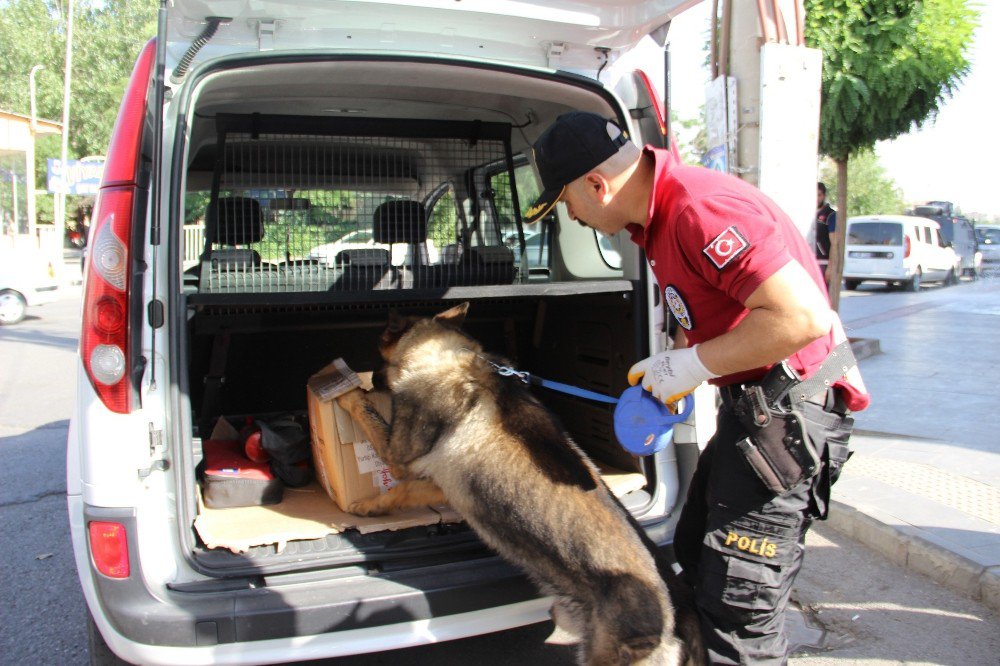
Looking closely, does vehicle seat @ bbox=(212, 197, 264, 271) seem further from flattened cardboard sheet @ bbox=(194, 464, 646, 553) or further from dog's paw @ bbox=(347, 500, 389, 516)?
dog's paw @ bbox=(347, 500, 389, 516)

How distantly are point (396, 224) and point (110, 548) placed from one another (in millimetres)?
2052

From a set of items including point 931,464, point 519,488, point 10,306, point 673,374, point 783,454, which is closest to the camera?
point 783,454

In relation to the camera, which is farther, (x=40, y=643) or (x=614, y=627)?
(x=40, y=643)

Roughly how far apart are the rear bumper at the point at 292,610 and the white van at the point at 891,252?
63.5 feet

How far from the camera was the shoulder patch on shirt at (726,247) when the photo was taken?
173cm

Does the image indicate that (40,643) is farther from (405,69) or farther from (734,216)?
(734,216)

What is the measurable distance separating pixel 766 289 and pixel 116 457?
1865 millimetres

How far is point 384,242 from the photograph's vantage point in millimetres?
3662

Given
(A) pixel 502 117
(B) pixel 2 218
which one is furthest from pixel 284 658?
(B) pixel 2 218

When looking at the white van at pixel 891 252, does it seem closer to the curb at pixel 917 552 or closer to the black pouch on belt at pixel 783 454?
the curb at pixel 917 552

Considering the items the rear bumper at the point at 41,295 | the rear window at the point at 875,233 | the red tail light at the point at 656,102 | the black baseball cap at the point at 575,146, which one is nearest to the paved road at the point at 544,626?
the black baseball cap at the point at 575,146

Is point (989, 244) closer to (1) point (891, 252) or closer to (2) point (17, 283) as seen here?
(1) point (891, 252)

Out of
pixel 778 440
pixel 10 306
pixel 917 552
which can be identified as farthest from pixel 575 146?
pixel 10 306

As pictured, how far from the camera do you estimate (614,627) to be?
6.73 ft
